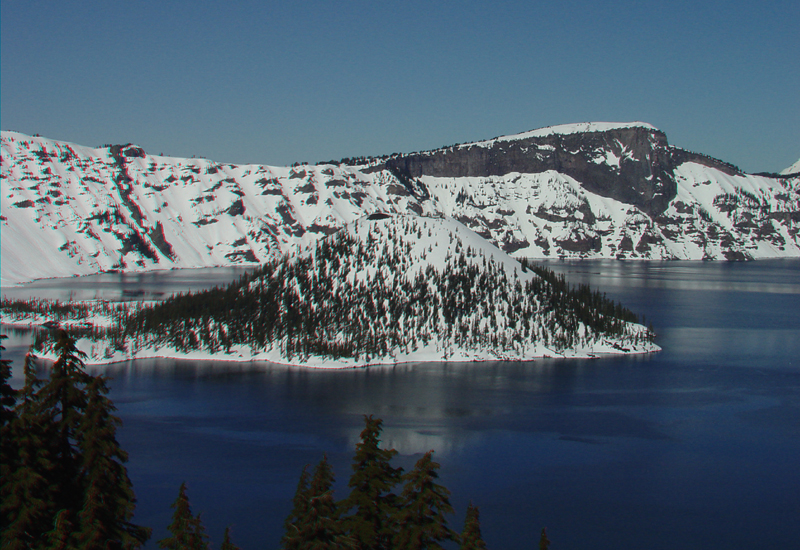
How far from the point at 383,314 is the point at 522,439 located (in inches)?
2088

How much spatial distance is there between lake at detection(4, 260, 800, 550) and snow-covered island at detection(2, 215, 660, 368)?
6702mm

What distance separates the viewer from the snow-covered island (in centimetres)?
11450

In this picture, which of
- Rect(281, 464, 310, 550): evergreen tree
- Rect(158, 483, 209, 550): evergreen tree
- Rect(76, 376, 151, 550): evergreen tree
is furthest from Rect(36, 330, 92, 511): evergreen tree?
Rect(281, 464, 310, 550): evergreen tree

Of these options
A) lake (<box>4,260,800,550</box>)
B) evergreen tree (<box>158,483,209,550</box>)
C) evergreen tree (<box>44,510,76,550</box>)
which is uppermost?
evergreen tree (<box>44,510,76,550</box>)

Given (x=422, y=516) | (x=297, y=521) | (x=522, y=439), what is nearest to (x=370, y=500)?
(x=422, y=516)

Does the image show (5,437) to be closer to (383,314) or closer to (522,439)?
(522,439)

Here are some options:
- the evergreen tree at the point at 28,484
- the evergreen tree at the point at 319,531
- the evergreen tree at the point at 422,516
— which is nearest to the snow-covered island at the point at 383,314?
the evergreen tree at the point at 422,516

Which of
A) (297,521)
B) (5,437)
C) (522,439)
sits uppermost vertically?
(5,437)

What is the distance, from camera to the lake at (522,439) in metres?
51.0

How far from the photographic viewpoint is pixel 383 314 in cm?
12094

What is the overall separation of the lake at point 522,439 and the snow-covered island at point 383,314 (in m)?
6.70

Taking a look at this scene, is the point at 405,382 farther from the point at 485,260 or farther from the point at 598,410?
the point at 485,260

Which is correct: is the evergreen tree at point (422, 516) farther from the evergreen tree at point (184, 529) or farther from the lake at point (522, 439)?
the lake at point (522, 439)

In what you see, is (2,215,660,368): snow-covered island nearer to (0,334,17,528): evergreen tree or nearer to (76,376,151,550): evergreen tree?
(76,376,151,550): evergreen tree
